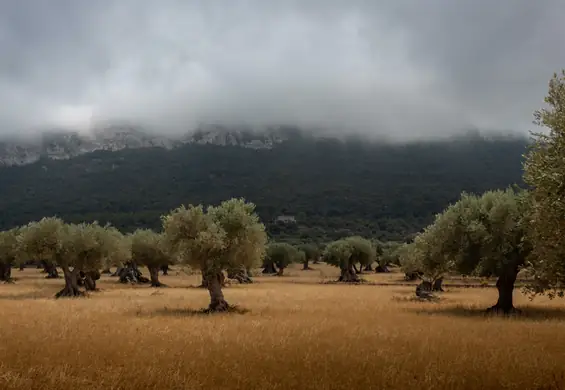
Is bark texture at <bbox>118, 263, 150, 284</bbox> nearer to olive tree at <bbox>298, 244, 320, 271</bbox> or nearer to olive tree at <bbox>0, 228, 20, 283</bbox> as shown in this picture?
olive tree at <bbox>0, 228, 20, 283</bbox>

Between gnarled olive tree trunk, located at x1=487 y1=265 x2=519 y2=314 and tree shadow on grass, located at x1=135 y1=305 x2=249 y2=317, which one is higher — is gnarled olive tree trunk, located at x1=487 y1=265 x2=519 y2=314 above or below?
above

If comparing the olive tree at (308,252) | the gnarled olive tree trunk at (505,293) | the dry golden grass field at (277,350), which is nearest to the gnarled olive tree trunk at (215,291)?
the dry golden grass field at (277,350)

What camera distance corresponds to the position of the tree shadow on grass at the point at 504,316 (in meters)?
33.2

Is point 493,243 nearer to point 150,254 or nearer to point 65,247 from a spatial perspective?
point 65,247

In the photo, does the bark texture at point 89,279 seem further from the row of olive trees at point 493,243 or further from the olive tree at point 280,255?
the olive tree at point 280,255

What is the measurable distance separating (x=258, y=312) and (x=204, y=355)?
730 inches

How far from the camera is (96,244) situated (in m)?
55.6

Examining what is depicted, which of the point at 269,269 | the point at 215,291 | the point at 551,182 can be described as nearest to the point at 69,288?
the point at 215,291

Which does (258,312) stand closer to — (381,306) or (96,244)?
(381,306)

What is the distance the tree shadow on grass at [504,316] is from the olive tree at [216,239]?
1297cm

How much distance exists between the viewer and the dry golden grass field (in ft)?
48.2

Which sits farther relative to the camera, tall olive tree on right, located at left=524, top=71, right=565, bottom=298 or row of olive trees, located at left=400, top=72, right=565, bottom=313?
row of olive trees, located at left=400, top=72, right=565, bottom=313

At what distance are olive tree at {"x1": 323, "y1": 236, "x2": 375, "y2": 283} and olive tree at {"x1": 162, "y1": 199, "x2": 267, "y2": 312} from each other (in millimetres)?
53724

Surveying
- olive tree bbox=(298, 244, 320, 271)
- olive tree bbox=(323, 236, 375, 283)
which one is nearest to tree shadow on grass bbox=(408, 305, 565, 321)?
olive tree bbox=(323, 236, 375, 283)
